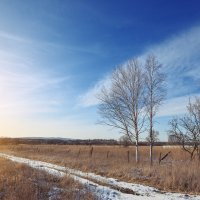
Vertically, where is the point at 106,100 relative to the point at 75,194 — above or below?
above

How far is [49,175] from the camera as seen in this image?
51.4ft

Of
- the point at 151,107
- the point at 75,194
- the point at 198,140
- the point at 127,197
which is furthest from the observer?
the point at 151,107

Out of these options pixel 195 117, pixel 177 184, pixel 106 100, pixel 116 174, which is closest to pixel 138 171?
pixel 116 174

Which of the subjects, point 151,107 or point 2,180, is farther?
point 151,107

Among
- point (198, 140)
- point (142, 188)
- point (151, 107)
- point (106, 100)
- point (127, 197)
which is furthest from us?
point (106, 100)

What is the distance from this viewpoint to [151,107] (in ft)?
93.9

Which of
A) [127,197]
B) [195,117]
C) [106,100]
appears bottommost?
[127,197]

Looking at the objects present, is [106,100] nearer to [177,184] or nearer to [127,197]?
[177,184]

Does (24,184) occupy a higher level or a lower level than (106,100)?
lower

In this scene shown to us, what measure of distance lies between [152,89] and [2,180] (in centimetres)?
1803

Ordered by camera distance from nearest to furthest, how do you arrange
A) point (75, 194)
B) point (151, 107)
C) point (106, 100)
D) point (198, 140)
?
point (75, 194) → point (198, 140) → point (151, 107) → point (106, 100)

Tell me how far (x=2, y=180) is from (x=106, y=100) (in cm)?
1814

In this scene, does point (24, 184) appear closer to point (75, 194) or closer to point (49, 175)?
point (75, 194)

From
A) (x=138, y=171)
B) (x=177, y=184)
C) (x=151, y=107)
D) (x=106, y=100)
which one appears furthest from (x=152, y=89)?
(x=177, y=184)
